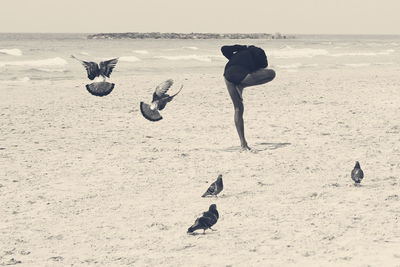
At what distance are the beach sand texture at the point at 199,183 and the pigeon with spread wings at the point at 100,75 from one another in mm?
1165

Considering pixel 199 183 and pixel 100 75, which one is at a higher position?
pixel 100 75

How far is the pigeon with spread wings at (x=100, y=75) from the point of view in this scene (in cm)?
781

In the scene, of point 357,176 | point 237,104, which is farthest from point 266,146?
point 357,176

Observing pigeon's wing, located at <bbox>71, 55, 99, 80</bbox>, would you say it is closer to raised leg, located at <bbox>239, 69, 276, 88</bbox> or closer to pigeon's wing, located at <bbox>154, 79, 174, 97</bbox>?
pigeon's wing, located at <bbox>154, 79, 174, 97</bbox>

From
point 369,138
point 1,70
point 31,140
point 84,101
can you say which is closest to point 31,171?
point 31,140

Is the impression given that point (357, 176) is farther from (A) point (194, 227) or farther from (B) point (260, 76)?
(A) point (194, 227)

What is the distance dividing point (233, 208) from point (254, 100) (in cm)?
883

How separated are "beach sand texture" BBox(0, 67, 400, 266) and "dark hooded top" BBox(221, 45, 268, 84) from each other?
1268 millimetres

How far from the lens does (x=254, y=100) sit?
15.3 m

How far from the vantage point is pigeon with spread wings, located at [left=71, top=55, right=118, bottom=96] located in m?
7.81

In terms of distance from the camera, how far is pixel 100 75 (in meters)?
7.99

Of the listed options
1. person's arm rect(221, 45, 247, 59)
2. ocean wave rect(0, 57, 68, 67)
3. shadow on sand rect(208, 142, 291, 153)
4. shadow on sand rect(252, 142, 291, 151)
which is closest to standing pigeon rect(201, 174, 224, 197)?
person's arm rect(221, 45, 247, 59)

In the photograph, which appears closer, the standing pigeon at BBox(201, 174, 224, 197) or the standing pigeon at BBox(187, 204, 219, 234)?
the standing pigeon at BBox(187, 204, 219, 234)

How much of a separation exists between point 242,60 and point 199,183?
5.94 ft
